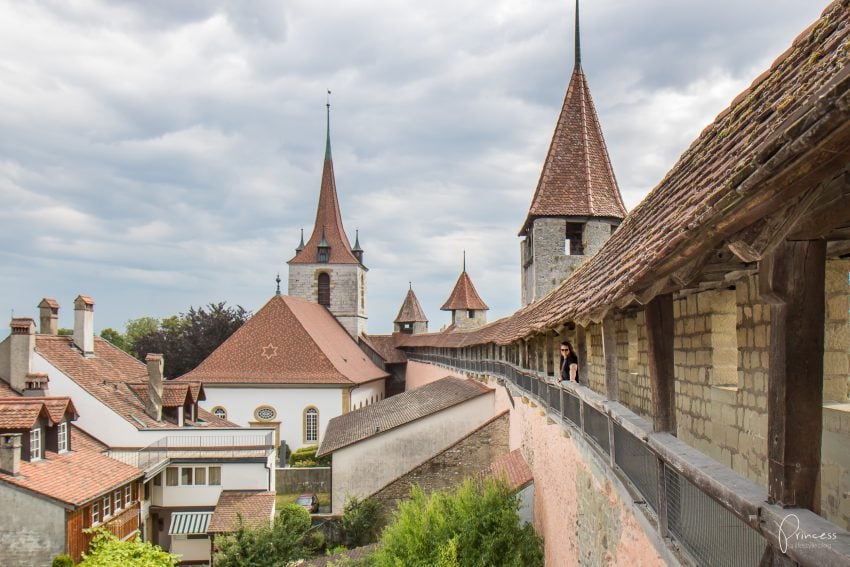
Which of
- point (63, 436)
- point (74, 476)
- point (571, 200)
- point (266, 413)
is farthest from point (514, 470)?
point (266, 413)

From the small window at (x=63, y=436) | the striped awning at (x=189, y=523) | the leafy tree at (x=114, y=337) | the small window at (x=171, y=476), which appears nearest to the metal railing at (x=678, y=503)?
the small window at (x=63, y=436)

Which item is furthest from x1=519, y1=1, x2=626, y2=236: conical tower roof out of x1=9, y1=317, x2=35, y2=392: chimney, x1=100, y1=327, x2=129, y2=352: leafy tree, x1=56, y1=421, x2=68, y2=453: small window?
x1=100, y1=327, x2=129, y2=352: leafy tree

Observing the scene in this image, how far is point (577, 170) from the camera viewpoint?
2439 cm

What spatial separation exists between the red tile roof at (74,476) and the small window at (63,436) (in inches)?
8.0

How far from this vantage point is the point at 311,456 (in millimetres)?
34500

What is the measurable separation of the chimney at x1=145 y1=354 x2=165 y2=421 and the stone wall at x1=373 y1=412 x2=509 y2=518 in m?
8.26

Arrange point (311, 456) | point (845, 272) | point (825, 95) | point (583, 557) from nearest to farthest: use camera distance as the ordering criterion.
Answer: point (825, 95) → point (845, 272) → point (583, 557) → point (311, 456)

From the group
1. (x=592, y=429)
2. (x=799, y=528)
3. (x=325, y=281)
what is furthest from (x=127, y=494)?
(x=325, y=281)

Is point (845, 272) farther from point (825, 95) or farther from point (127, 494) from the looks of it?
point (127, 494)

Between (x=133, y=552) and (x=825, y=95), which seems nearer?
(x=825, y=95)

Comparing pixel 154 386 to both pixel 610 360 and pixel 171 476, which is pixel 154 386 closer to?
pixel 171 476

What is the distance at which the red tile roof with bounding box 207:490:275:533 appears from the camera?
20.1 metres

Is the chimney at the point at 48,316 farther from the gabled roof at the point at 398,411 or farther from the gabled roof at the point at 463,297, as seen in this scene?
the gabled roof at the point at 463,297

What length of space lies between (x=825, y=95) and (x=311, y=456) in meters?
34.4
